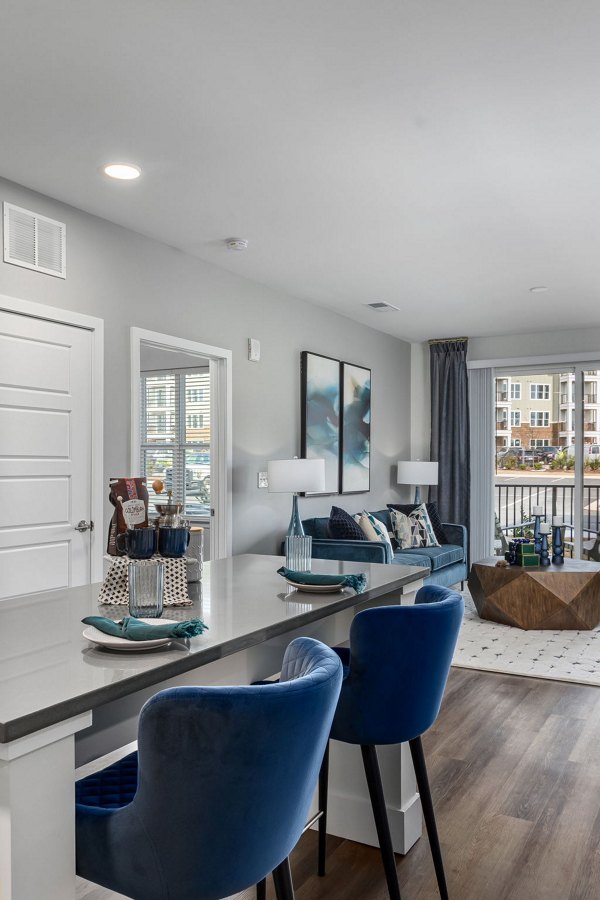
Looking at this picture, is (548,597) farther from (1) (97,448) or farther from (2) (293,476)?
(1) (97,448)

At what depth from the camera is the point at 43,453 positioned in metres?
3.77

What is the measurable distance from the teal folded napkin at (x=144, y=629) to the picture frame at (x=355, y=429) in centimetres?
516

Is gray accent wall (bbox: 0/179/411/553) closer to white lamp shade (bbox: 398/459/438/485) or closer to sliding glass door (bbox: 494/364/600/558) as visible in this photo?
white lamp shade (bbox: 398/459/438/485)

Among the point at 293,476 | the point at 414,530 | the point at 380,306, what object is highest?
the point at 380,306

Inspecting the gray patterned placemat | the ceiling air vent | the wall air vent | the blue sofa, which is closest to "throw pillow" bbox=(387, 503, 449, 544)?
the blue sofa

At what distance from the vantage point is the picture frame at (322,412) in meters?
6.06

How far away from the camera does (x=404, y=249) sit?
468cm

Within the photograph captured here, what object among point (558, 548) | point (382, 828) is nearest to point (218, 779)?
point (382, 828)

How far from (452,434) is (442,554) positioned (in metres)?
1.87

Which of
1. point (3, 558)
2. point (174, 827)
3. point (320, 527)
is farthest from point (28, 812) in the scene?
point (320, 527)

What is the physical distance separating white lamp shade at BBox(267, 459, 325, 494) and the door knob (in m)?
1.50

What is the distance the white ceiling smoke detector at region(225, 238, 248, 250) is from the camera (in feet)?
14.7

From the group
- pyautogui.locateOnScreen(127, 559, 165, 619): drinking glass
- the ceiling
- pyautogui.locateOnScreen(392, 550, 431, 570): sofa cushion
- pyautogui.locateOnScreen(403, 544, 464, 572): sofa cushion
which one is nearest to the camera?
pyautogui.locateOnScreen(127, 559, 165, 619): drinking glass

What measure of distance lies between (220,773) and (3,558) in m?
2.75
